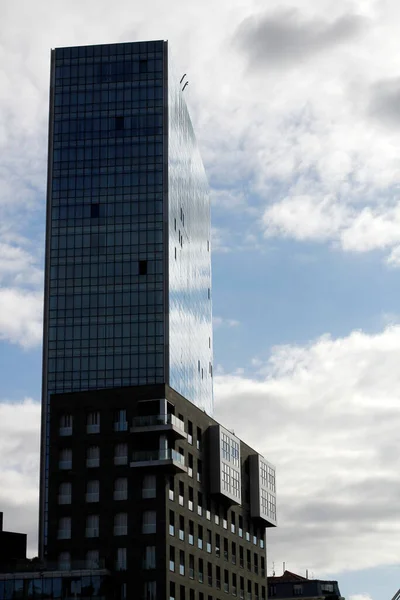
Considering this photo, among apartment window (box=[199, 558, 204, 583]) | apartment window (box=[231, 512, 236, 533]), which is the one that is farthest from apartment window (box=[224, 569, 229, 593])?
apartment window (box=[199, 558, 204, 583])

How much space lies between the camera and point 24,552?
19925cm

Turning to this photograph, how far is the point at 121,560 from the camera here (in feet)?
506

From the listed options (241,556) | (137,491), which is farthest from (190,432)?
(241,556)

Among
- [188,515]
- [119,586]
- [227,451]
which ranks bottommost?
[119,586]

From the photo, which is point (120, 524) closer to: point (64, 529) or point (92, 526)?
point (92, 526)

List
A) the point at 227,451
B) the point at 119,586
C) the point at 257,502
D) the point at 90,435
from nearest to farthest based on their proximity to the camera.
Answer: the point at 119,586
the point at 90,435
the point at 227,451
the point at 257,502

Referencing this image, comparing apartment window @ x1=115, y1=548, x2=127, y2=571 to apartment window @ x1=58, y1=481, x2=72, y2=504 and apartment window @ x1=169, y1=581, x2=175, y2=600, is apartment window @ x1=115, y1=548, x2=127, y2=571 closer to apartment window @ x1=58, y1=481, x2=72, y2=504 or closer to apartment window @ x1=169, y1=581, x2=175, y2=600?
apartment window @ x1=169, y1=581, x2=175, y2=600

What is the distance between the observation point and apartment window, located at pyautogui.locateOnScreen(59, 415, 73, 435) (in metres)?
164

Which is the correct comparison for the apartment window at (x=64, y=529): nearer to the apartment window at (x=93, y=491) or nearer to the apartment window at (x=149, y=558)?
the apartment window at (x=93, y=491)

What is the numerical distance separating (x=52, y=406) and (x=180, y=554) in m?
25.8

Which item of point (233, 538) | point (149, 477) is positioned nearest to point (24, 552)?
point (233, 538)

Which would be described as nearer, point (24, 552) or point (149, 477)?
point (149, 477)

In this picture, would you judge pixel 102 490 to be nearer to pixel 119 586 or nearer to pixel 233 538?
pixel 119 586

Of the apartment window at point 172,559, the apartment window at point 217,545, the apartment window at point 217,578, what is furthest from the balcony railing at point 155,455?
the apartment window at point 217,578
